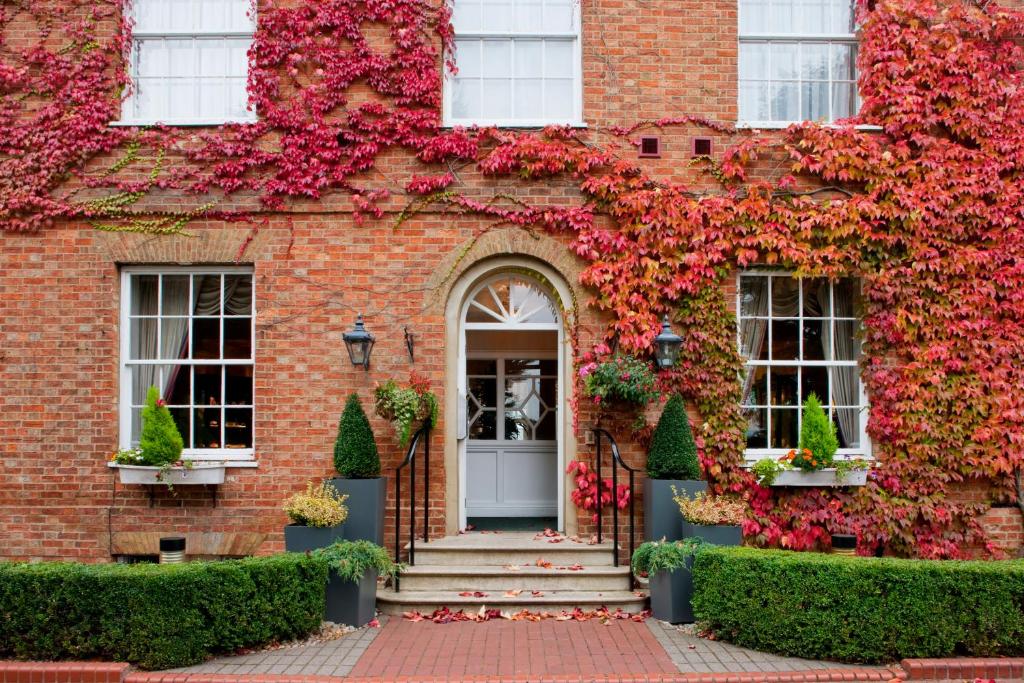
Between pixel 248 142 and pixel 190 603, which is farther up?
pixel 248 142

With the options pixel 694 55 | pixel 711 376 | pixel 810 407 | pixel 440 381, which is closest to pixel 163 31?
pixel 440 381

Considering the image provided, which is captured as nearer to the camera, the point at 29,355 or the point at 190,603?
the point at 190,603

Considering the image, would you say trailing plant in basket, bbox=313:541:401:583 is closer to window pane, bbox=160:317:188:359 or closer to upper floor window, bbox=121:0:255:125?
window pane, bbox=160:317:188:359

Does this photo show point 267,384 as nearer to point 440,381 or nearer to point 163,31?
point 440,381

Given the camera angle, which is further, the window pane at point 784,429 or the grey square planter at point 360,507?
the window pane at point 784,429

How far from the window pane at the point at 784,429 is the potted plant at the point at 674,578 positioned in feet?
6.87

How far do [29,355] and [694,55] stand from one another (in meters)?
7.36

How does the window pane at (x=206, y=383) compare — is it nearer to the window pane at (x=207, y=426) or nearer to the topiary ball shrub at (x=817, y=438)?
the window pane at (x=207, y=426)

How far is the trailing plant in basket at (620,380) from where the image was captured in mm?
7973

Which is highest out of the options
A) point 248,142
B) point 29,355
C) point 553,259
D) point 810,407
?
point 248,142

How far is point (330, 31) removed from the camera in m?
8.57

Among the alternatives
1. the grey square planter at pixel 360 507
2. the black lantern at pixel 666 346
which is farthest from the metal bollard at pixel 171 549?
the black lantern at pixel 666 346

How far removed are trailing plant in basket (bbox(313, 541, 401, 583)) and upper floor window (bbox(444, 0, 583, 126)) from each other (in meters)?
4.49

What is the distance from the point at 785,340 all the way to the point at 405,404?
4.02 metres
